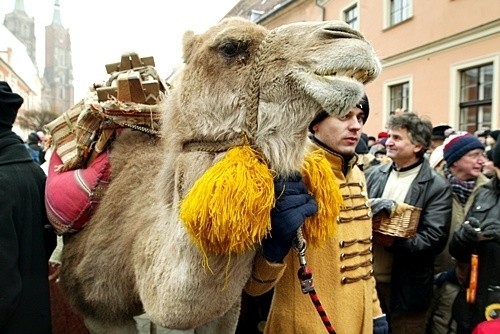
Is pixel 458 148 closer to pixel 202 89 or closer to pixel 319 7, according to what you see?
pixel 202 89

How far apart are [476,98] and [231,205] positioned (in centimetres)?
1212

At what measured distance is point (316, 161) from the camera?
1939 millimetres

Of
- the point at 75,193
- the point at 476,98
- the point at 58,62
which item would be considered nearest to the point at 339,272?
the point at 75,193

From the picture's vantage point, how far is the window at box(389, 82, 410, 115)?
1493 centimetres

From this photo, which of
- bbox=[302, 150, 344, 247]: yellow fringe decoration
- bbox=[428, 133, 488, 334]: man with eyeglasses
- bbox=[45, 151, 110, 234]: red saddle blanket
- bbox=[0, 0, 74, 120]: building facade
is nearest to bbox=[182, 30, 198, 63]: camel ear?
bbox=[302, 150, 344, 247]: yellow fringe decoration

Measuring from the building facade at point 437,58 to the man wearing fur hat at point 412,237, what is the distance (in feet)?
24.6

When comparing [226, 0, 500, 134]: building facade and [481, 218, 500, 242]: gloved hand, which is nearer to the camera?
[481, 218, 500, 242]: gloved hand

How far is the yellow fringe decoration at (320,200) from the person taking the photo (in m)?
1.87

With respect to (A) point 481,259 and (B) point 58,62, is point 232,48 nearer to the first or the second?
(A) point 481,259

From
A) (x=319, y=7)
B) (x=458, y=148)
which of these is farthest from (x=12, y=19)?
(x=458, y=148)

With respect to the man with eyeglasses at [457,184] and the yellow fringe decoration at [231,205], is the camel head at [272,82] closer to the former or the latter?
the yellow fringe decoration at [231,205]

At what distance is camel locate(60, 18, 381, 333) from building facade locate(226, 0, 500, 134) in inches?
368

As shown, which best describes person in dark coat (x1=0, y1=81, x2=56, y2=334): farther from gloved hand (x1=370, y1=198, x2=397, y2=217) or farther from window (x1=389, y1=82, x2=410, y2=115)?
window (x1=389, y1=82, x2=410, y2=115)

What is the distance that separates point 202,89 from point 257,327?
1.99 meters
